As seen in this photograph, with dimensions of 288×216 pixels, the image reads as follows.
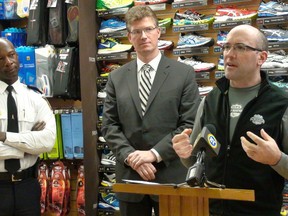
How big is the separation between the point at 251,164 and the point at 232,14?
2204mm

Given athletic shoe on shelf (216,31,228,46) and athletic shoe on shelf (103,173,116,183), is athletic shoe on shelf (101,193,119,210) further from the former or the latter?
athletic shoe on shelf (216,31,228,46)

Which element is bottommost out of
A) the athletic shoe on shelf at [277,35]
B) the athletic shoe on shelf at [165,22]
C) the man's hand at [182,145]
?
the man's hand at [182,145]

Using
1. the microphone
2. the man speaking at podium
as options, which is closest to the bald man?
the man speaking at podium

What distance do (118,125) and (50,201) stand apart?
2184mm

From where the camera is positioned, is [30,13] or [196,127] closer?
[196,127]

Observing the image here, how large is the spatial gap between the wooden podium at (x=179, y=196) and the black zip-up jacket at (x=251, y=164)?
0.51 meters

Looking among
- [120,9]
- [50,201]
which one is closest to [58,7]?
[120,9]

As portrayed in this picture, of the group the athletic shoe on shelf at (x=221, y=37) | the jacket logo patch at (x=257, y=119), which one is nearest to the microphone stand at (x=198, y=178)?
the jacket logo patch at (x=257, y=119)

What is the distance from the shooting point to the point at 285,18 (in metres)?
3.48

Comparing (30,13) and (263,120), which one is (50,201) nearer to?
(30,13)

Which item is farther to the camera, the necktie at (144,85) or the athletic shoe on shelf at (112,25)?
the athletic shoe on shelf at (112,25)

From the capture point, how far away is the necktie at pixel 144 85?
260 cm

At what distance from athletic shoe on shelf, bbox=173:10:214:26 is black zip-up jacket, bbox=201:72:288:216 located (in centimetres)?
200

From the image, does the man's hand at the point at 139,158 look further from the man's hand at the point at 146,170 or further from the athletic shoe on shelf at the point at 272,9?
the athletic shoe on shelf at the point at 272,9
